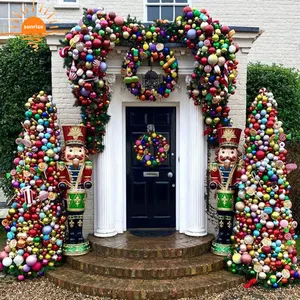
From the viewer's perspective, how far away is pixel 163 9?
8750 millimetres

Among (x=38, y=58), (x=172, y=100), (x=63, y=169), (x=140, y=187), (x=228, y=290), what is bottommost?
(x=228, y=290)

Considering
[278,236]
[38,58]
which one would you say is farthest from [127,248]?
[38,58]

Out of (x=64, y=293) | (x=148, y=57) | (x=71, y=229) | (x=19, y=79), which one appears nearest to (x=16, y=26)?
(x=19, y=79)

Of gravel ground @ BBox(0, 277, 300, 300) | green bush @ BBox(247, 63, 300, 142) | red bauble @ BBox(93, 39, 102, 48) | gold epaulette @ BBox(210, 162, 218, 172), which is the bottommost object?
gravel ground @ BBox(0, 277, 300, 300)

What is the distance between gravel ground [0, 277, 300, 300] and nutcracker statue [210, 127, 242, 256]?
0.71 metres

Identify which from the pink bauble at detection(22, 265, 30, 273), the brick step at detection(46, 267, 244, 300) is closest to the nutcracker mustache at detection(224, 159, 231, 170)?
the brick step at detection(46, 267, 244, 300)

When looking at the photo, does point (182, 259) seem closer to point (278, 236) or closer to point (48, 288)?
point (278, 236)

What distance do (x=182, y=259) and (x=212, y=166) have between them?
4.48 feet

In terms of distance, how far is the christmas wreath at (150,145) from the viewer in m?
5.71

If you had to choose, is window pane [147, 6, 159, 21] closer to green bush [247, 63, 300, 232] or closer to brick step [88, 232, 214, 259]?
green bush [247, 63, 300, 232]

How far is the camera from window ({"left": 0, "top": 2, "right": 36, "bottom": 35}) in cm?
885

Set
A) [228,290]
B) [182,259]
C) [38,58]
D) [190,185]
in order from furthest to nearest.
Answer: [38,58] → [190,185] → [182,259] → [228,290]

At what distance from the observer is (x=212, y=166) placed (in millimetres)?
5070

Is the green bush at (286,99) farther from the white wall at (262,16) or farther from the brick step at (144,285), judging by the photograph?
the brick step at (144,285)
